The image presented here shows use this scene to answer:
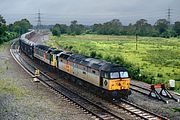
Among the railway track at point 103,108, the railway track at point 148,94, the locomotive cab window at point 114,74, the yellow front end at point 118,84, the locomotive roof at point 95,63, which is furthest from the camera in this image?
the railway track at point 148,94

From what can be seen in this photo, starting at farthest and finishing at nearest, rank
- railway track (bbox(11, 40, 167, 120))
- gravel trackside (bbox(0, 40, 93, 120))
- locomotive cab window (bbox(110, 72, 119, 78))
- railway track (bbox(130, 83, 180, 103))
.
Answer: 1. railway track (bbox(130, 83, 180, 103))
2. locomotive cab window (bbox(110, 72, 119, 78))
3. gravel trackside (bbox(0, 40, 93, 120))
4. railway track (bbox(11, 40, 167, 120))

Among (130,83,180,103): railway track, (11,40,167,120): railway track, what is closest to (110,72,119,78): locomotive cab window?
(11,40,167,120): railway track

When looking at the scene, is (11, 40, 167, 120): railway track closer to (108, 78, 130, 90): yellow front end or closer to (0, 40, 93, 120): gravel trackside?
(0, 40, 93, 120): gravel trackside

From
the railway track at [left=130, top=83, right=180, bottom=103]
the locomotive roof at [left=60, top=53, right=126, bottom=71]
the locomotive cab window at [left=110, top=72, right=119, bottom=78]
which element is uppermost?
the locomotive roof at [left=60, top=53, right=126, bottom=71]

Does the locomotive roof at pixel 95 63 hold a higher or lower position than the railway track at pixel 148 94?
higher

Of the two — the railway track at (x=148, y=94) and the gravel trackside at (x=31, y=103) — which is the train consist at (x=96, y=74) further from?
the gravel trackside at (x=31, y=103)

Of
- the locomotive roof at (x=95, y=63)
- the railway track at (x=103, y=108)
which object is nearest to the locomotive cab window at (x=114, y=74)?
the locomotive roof at (x=95, y=63)

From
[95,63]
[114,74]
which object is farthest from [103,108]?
[95,63]

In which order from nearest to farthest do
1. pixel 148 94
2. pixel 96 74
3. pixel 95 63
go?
1. pixel 96 74
2. pixel 95 63
3. pixel 148 94

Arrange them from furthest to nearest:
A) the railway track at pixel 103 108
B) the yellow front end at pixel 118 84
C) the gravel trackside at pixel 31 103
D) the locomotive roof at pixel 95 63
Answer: the locomotive roof at pixel 95 63
the yellow front end at pixel 118 84
the gravel trackside at pixel 31 103
the railway track at pixel 103 108

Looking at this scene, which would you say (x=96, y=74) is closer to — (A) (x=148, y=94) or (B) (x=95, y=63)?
(B) (x=95, y=63)

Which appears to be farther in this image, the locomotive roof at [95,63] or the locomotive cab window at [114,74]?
the locomotive roof at [95,63]

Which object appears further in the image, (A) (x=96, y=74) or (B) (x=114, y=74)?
(A) (x=96, y=74)

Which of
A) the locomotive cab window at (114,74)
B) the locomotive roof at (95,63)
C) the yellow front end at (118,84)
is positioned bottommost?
the yellow front end at (118,84)
